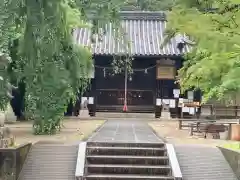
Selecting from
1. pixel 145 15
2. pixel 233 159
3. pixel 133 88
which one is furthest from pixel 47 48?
pixel 145 15

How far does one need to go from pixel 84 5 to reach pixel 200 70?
255 cm

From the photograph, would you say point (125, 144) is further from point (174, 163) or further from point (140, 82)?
point (140, 82)

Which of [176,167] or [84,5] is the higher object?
[84,5]

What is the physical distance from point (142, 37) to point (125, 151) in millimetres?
19075

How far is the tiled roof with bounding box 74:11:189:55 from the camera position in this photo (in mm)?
27453

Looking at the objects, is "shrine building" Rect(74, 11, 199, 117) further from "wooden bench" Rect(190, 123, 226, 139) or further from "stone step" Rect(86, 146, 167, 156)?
"stone step" Rect(86, 146, 167, 156)

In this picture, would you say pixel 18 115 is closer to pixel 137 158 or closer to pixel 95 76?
pixel 95 76

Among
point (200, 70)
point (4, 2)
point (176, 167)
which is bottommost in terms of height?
point (176, 167)

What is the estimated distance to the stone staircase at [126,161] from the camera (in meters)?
10.9

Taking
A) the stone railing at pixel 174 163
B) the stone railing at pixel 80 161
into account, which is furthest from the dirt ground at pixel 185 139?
the stone railing at pixel 80 161

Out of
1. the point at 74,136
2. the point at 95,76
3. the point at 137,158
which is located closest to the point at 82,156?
the point at 137,158

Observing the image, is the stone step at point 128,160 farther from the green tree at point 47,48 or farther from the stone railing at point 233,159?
the green tree at point 47,48

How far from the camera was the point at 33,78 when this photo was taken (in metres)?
14.9

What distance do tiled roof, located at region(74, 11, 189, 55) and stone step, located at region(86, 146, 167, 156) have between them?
1299 centimetres
